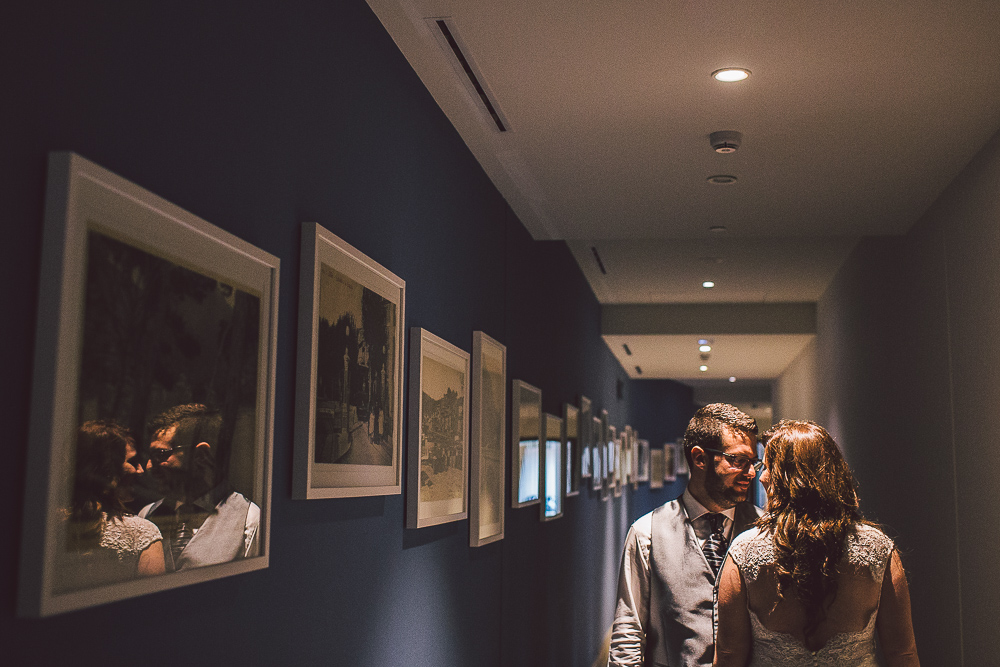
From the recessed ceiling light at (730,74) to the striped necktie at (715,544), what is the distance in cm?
142

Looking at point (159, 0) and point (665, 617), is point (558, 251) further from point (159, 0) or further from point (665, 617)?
point (159, 0)

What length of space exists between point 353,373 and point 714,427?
3.54 feet

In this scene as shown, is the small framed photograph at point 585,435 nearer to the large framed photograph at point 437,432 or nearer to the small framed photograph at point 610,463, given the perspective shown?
the small framed photograph at point 610,463

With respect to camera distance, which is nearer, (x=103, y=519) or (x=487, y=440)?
(x=103, y=519)

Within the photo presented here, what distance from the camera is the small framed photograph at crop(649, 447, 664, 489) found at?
18.1m

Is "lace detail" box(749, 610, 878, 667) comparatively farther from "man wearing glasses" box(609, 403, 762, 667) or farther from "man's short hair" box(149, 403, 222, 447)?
"man's short hair" box(149, 403, 222, 447)

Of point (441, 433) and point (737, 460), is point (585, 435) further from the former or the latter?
point (737, 460)

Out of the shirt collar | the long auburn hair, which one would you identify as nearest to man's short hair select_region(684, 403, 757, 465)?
the shirt collar

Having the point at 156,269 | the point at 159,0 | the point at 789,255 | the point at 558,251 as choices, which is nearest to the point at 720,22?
the point at 159,0

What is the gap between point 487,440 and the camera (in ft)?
13.7

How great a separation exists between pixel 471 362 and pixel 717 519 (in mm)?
1479

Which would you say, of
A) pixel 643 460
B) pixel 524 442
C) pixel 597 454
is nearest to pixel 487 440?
pixel 524 442

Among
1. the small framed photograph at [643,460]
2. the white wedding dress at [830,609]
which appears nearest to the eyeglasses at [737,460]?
the white wedding dress at [830,609]

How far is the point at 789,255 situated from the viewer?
24.0 ft
